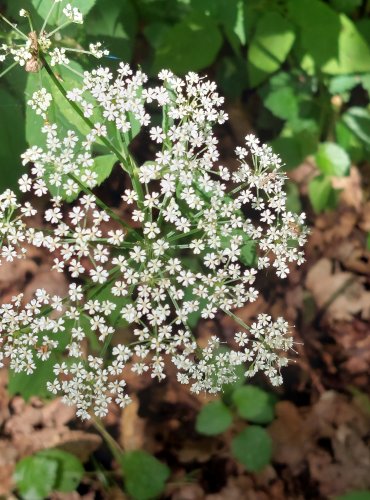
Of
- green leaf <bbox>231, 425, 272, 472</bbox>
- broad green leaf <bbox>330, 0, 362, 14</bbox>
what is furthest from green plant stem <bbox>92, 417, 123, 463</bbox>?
broad green leaf <bbox>330, 0, 362, 14</bbox>

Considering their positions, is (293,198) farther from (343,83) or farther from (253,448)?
(253,448)

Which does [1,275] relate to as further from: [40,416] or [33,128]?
[33,128]

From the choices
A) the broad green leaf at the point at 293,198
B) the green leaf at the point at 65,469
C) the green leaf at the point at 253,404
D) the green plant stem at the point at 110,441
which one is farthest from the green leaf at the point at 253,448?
the broad green leaf at the point at 293,198

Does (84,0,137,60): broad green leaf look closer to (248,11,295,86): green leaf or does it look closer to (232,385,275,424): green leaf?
(248,11,295,86): green leaf

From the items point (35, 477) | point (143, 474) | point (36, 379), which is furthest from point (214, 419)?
point (36, 379)

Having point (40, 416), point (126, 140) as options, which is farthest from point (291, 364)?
point (126, 140)

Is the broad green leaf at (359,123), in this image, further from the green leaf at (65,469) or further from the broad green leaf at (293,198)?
the green leaf at (65,469)
